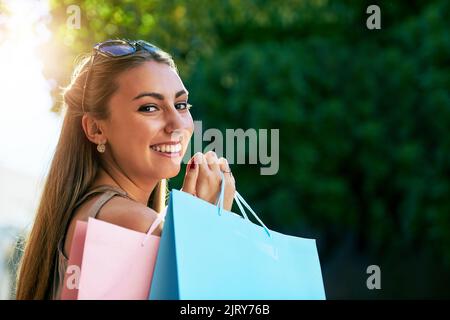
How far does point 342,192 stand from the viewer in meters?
14.9

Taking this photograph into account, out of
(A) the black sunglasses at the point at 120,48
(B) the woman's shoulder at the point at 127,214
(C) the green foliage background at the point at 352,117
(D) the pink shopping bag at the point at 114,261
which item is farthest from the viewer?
(C) the green foliage background at the point at 352,117

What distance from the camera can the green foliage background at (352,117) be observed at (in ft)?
44.7

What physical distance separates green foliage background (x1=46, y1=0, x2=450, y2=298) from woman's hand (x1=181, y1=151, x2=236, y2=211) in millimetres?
11227

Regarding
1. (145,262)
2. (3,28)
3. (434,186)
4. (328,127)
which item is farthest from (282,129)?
(145,262)

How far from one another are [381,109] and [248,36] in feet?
10.1

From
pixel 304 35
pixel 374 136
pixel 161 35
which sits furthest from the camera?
pixel 304 35

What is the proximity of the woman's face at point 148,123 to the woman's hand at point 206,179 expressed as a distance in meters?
0.07

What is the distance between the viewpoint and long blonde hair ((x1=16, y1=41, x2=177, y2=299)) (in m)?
1.94

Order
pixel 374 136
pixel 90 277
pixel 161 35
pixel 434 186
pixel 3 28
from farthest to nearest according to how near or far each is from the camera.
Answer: pixel 374 136 < pixel 434 186 < pixel 161 35 < pixel 3 28 < pixel 90 277

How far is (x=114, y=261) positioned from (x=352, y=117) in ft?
43.4

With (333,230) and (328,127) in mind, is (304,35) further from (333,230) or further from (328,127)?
(333,230)

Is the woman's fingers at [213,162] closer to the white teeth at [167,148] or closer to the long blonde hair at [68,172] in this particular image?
the white teeth at [167,148]

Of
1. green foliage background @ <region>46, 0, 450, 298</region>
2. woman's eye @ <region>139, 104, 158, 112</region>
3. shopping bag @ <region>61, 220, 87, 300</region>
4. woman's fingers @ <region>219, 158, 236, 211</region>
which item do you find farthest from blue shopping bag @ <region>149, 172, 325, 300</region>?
green foliage background @ <region>46, 0, 450, 298</region>

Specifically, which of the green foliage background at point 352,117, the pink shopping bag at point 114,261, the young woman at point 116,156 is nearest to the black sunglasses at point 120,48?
the young woman at point 116,156
